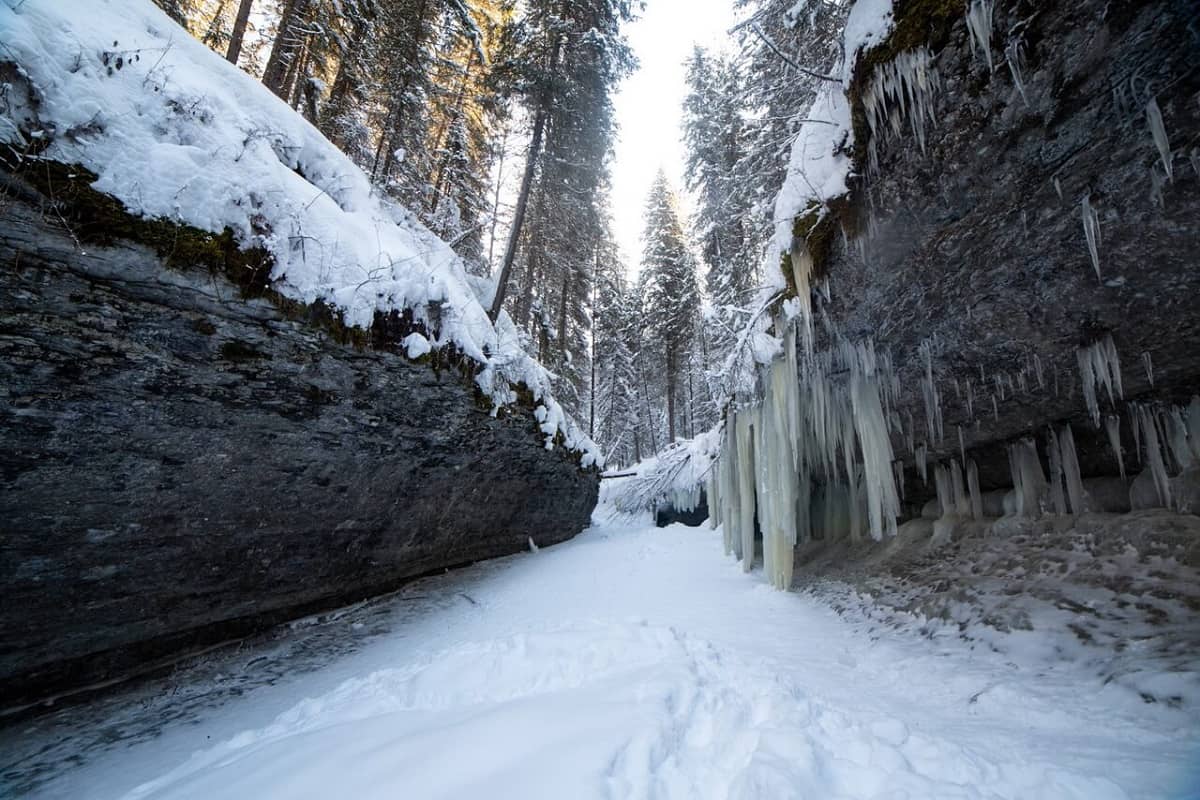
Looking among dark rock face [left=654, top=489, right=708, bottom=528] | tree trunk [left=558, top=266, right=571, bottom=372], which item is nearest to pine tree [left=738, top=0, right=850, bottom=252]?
tree trunk [left=558, top=266, right=571, bottom=372]

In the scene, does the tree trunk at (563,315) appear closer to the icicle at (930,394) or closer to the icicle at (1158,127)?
the icicle at (930,394)

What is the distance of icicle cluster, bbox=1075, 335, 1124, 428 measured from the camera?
3.73m

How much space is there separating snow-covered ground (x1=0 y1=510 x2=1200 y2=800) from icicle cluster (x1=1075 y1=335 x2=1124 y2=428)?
2576 mm

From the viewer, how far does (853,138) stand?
3.27m

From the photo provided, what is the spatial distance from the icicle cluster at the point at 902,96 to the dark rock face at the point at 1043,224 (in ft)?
0.20

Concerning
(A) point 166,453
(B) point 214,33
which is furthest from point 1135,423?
(B) point 214,33

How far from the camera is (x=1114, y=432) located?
4.27 m

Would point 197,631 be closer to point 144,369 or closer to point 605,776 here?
point 144,369

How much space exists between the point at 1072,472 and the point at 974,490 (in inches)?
41.9

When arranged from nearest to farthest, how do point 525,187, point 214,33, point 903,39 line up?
1. point 903,39
2. point 525,187
3. point 214,33

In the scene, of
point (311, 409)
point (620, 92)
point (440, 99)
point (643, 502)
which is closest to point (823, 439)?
point (311, 409)

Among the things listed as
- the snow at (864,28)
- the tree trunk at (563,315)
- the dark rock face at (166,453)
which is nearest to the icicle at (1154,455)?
the snow at (864,28)

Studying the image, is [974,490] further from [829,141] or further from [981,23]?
[981,23]

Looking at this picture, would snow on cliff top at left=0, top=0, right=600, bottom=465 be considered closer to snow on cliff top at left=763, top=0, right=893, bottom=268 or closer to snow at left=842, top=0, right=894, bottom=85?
snow on cliff top at left=763, top=0, right=893, bottom=268
